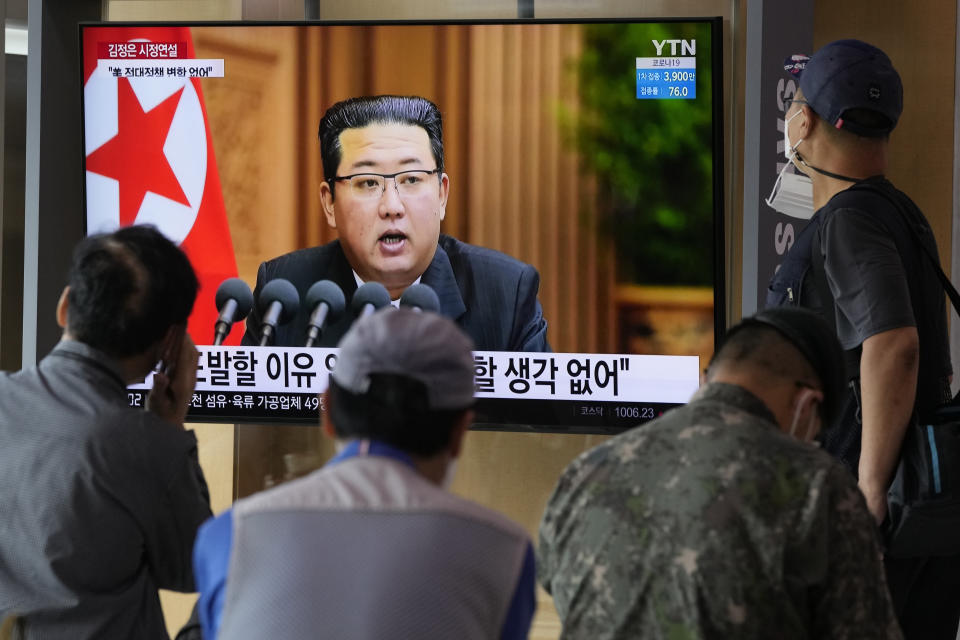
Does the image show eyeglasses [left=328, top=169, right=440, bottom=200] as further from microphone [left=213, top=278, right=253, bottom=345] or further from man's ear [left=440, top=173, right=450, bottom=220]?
microphone [left=213, top=278, right=253, bottom=345]

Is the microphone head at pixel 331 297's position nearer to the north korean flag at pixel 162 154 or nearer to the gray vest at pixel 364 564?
the north korean flag at pixel 162 154

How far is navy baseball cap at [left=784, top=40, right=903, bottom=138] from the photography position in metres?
2.63

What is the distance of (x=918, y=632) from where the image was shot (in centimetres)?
256

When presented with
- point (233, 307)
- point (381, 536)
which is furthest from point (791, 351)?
point (233, 307)

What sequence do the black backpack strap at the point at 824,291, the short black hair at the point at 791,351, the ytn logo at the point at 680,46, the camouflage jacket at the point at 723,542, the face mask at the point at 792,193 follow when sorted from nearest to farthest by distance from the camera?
the camouflage jacket at the point at 723,542
the short black hair at the point at 791,351
the black backpack strap at the point at 824,291
the face mask at the point at 792,193
the ytn logo at the point at 680,46

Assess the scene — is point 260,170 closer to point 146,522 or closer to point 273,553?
point 146,522

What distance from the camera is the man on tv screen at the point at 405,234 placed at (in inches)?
139

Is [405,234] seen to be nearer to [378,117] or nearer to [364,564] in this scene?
[378,117]

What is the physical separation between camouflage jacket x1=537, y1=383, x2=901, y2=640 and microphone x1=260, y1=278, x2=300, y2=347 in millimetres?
2104

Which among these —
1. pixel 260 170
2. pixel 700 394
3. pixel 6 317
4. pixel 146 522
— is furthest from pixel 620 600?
pixel 6 317

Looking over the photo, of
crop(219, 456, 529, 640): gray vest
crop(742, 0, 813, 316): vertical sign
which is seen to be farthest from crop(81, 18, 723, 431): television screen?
crop(219, 456, 529, 640): gray vest

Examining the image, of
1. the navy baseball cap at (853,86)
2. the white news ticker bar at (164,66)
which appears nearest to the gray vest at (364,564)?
the navy baseball cap at (853,86)

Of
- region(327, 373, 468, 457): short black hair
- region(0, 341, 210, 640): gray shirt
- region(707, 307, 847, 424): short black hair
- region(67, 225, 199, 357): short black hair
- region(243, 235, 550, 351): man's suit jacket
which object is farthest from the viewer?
region(243, 235, 550, 351): man's suit jacket

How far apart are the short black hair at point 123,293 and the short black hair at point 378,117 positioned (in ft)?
5.19
